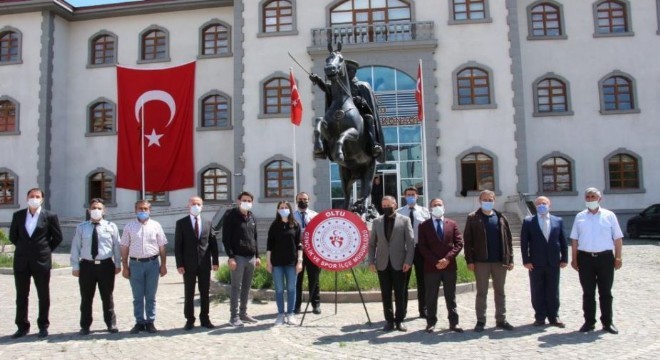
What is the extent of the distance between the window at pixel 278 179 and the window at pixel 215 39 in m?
6.30

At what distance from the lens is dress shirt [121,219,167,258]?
7449 millimetres

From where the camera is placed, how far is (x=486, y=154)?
77.7 feet

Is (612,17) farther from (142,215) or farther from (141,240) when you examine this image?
(141,240)

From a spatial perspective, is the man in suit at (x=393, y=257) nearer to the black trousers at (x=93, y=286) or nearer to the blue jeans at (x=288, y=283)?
the blue jeans at (x=288, y=283)

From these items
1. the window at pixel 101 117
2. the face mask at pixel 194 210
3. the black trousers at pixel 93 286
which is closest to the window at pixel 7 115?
the window at pixel 101 117

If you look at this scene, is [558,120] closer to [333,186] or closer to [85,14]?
[333,186]

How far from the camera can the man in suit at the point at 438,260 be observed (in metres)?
7.14

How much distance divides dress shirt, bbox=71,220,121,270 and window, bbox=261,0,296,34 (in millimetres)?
19119

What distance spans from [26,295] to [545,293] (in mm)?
6844

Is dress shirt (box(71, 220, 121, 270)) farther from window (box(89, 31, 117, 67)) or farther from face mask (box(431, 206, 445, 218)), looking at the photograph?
window (box(89, 31, 117, 67))

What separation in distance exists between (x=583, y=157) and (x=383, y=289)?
20.2m

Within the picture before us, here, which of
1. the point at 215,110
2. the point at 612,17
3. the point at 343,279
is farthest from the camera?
the point at 215,110

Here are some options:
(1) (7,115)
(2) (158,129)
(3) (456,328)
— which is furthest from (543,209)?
(1) (7,115)

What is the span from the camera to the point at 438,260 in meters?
7.20
